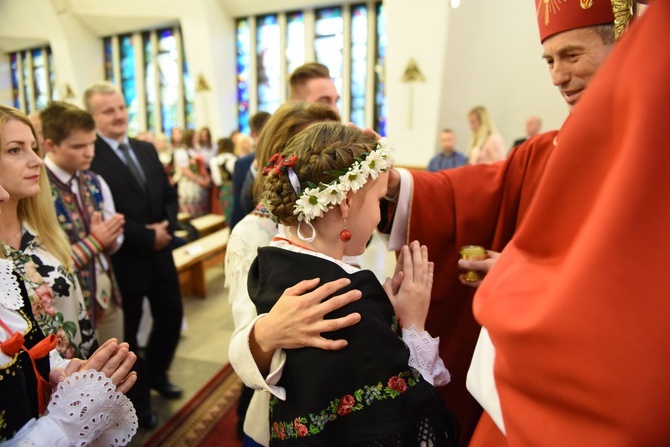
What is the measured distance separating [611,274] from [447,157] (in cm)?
656

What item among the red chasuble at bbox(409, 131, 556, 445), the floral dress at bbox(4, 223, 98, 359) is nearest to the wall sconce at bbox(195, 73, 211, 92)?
the floral dress at bbox(4, 223, 98, 359)

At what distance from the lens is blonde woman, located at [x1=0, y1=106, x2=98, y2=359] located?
1495 mm

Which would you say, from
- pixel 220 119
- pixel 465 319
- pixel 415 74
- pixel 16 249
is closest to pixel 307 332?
pixel 465 319

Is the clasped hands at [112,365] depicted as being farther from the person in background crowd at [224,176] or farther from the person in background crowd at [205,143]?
the person in background crowd at [205,143]

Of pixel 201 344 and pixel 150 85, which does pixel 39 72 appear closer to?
pixel 201 344

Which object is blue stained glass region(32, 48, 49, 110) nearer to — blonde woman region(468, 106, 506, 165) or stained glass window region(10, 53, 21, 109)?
stained glass window region(10, 53, 21, 109)

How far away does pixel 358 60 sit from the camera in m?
11.1

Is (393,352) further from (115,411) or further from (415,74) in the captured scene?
(415,74)

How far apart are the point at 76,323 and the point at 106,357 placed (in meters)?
0.83

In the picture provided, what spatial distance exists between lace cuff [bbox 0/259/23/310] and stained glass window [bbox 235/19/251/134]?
1146cm

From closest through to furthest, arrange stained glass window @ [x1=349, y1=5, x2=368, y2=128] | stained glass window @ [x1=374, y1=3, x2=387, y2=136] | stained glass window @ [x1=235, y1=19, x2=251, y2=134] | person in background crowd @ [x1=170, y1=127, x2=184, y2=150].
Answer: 1. person in background crowd @ [x1=170, y1=127, x2=184, y2=150]
2. stained glass window @ [x1=374, y1=3, x2=387, y2=136]
3. stained glass window @ [x1=349, y1=5, x2=368, y2=128]
4. stained glass window @ [x1=235, y1=19, x2=251, y2=134]

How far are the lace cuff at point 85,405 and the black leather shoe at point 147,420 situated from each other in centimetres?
169

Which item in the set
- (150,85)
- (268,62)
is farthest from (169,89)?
(268,62)

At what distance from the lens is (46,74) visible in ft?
6.40
